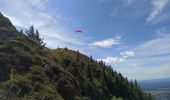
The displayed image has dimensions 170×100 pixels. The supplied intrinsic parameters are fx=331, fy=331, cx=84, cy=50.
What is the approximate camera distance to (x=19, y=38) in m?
80.4

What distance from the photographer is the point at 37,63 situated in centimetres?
6938

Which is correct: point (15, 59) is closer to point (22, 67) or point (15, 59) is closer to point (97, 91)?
point (22, 67)

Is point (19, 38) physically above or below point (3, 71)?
above

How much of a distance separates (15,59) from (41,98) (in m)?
16.6

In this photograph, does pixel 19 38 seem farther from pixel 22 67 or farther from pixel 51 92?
pixel 51 92

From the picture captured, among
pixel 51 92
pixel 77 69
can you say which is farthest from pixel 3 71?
pixel 77 69

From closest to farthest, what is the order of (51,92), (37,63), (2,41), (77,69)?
(51,92) < (37,63) < (2,41) < (77,69)

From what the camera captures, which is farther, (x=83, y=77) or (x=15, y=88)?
(x=83, y=77)

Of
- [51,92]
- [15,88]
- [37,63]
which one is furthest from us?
[37,63]

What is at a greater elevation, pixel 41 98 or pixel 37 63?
pixel 37 63

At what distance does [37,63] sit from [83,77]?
1227 inches

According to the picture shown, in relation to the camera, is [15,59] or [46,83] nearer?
[46,83]

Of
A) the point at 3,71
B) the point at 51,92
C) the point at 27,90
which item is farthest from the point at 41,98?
the point at 3,71

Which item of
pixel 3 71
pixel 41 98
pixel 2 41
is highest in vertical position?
pixel 2 41
